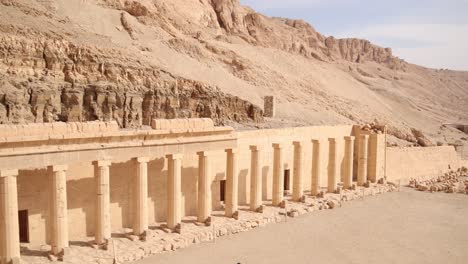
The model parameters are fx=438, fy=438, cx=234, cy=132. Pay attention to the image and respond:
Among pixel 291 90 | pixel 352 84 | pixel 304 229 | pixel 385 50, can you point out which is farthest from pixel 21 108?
pixel 385 50

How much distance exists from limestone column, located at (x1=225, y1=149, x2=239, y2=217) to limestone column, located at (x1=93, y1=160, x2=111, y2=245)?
564cm

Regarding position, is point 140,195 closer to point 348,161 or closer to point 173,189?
point 173,189

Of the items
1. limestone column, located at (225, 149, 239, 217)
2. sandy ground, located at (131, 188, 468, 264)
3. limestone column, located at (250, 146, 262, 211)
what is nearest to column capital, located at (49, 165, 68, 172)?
sandy ground, located at (131, 188, 468, 264)

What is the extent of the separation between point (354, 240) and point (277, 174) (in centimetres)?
490

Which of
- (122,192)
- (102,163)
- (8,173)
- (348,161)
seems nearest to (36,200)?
(8,173)

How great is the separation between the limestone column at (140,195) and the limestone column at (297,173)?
8.83 meters

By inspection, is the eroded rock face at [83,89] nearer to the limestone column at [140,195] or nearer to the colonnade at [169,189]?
the colonnade at [169,189]

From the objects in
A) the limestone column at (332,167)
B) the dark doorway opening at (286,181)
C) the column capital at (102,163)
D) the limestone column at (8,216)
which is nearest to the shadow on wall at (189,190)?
the column capital at (102,163)

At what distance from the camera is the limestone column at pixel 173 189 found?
16875 millimetres

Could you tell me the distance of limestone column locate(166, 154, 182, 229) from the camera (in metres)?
16.9

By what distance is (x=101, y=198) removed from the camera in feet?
48.8

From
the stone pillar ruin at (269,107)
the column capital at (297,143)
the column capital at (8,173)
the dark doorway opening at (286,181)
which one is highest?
the stone pillar ruin at (269,107)

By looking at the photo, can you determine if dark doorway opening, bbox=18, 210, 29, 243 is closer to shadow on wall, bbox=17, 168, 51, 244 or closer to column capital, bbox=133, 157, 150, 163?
shadow on wall, bbox=17, 168, 51, 244

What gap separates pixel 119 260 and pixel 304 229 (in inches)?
323
